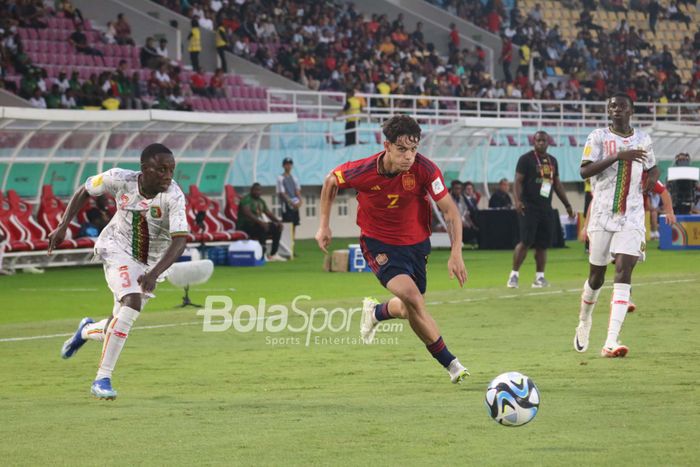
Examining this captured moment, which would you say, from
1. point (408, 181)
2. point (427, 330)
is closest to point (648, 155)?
point (408, 181)

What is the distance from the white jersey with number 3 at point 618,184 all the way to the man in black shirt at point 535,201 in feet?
25.4

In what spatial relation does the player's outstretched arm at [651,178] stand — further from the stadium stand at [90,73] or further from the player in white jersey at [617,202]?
the stadium stand at [90,73]

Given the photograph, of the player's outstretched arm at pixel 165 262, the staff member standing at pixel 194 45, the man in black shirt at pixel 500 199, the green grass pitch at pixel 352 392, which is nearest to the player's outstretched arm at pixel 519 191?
the green grass pitch at pixel 352 392

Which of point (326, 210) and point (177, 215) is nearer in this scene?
point (177, 215)

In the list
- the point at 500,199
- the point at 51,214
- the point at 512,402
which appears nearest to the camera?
the point at 512,402

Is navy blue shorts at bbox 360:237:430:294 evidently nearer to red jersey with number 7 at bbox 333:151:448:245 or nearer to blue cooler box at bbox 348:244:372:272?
red jersey with number 7 at bbox 333:151:448:245

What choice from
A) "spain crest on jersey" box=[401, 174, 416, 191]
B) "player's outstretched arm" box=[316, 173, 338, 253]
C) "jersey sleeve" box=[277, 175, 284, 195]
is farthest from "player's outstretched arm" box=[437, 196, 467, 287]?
"jersey sleeve" box=[277, 175, 284, 195]

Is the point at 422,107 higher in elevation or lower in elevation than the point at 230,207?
higher

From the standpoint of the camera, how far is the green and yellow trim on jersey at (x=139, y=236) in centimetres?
1016

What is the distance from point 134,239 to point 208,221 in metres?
18.3

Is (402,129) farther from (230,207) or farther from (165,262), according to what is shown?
(230,207)

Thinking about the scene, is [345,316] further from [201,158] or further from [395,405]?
[201,158]

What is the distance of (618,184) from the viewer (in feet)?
40.1

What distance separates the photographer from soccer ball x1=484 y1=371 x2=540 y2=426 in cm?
808
